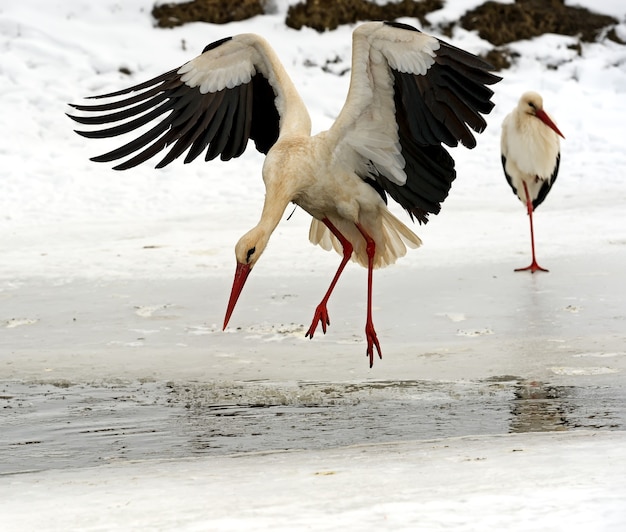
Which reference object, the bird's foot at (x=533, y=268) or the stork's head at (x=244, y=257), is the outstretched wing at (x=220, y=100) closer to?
the stork's head at (x=244, y=257)

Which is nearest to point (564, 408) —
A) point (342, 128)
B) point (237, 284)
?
point (237, 284)

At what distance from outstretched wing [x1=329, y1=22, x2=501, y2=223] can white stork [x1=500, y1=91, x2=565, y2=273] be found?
13.9 ft

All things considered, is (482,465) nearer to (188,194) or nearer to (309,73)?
(188,194)

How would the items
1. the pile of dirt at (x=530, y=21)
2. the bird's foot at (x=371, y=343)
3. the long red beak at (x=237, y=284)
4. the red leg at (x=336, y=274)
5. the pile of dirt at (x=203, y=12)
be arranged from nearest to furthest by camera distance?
1. the long red beak at (x=237, y=284)
2. the bird's foot at (x=371, y=343)
3. the red leg at (x=336, y=274)
4. the pile of dirt at (x=203, y=12)
5. the pile of dirt at (x=530, y=21)

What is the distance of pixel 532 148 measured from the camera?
10633 mm

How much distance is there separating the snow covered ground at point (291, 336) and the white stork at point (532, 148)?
416mm

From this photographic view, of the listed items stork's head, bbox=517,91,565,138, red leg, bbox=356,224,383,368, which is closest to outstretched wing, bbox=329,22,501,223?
red leg, bbox=356,224,383,368

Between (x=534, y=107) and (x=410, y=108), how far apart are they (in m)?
5.00

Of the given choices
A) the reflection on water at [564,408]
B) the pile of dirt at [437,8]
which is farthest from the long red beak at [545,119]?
the pile of dirt at [437,8]

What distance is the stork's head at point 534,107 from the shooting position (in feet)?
34.7

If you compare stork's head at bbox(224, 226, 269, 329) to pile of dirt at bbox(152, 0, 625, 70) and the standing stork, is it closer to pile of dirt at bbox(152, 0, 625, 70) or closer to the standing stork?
the standing stork

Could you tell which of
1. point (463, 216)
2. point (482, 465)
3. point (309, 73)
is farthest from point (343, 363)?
point (309, 73)

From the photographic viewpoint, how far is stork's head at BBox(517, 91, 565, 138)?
10.6 m

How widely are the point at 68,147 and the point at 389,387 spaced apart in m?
9.08
